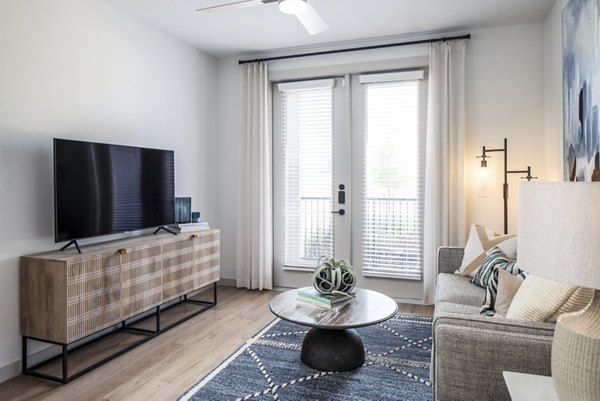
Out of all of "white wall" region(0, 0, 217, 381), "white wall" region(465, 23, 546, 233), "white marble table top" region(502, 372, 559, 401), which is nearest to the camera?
"white marble table top" region(502, 372, 559, 401)

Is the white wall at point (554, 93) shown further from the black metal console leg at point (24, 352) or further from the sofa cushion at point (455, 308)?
the black metal console leg at point (24, 352)

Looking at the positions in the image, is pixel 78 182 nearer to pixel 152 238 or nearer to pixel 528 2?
pixel 152 238

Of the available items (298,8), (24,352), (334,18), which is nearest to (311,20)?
(298,8)

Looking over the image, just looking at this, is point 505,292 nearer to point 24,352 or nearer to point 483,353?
point 483,353

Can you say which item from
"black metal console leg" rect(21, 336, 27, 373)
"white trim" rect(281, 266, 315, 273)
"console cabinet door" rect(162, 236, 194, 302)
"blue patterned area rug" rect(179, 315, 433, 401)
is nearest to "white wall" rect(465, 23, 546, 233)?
"blue patterned area rug" rect(179, 315, 433, 401)

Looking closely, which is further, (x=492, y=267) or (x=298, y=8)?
(x=492, y=267)

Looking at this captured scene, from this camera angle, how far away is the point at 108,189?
2977mm

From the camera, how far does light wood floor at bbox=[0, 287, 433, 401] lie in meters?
2.36

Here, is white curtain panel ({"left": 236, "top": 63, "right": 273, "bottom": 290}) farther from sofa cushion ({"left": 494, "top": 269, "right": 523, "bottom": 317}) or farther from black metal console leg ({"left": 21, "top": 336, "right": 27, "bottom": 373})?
sofa cushion ({"left": 494, "top": 269, "right": 523, "bottom": 317})

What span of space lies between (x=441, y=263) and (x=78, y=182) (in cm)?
292

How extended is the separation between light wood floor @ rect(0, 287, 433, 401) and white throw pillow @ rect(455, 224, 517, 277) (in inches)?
31.1

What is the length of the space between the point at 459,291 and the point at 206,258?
2316 millimetres

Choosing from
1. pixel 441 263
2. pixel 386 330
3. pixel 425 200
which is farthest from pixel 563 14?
pixel 386 330

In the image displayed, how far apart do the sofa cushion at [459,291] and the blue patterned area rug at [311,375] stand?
446 mm
